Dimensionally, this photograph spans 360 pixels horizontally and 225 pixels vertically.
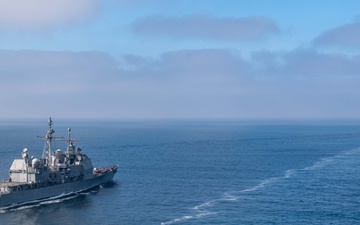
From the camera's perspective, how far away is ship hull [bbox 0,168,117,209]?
95.1 m

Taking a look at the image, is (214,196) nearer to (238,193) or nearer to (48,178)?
(238,193)

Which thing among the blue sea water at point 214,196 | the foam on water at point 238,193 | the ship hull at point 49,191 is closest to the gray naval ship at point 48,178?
the ship hull at point 49,191

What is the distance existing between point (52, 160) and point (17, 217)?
99.5ft

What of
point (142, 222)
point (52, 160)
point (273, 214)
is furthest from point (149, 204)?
point (52, 160)

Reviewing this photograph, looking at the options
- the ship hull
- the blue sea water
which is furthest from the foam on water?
the ship hull

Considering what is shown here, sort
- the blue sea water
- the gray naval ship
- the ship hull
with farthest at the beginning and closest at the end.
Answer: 1. the gray naval ship
2. the ship hull
3. the blue sea water

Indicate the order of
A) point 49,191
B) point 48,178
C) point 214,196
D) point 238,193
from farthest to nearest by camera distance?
point 48,178 → point 49,191 → point 238,193 → point 214,196

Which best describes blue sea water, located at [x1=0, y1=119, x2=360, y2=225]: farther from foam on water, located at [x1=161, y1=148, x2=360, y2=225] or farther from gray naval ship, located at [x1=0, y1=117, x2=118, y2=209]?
gray naval ship, located at [x1=0, y1=117, x2=118, y2=209]

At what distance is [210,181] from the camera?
393 ft

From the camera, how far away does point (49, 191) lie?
4097 inches

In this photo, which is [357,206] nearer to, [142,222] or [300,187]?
[300,187]

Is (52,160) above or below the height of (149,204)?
above

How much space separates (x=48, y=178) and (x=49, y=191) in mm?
4370

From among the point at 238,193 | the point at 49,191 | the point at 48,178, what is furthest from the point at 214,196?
the point at 48,178
